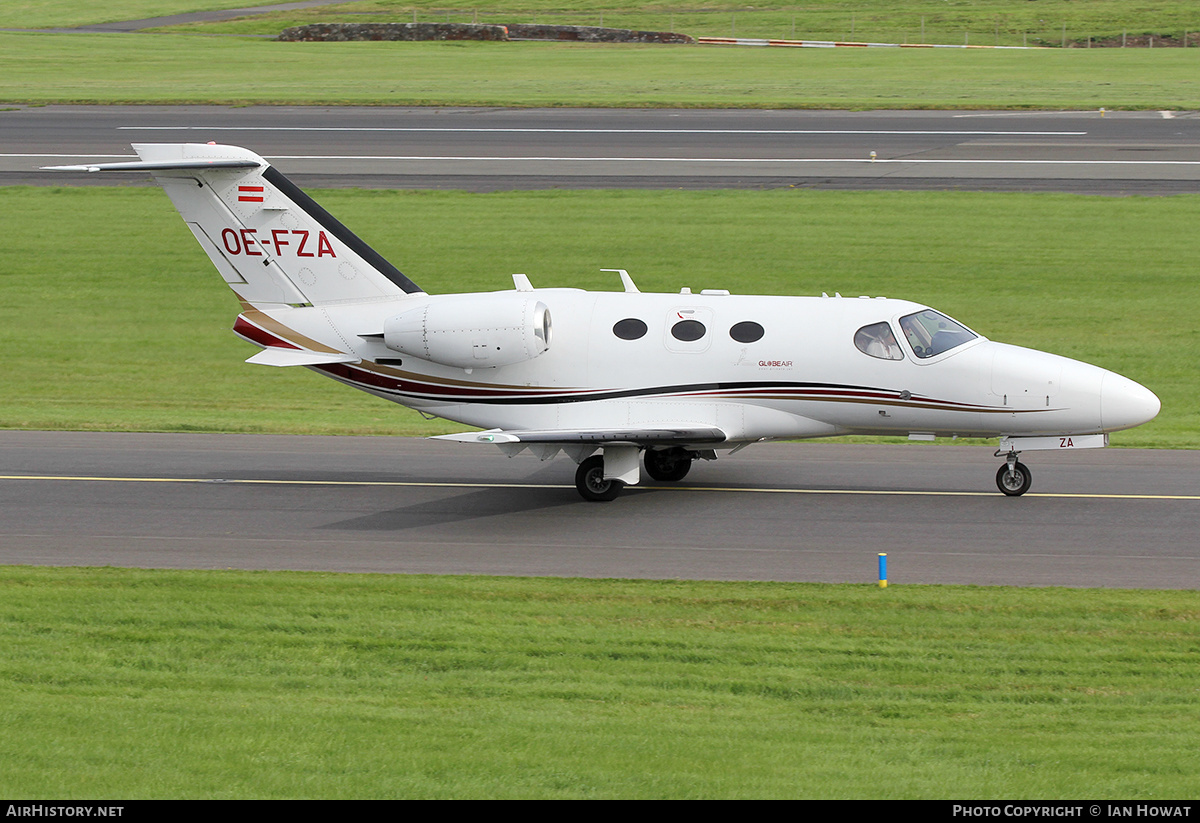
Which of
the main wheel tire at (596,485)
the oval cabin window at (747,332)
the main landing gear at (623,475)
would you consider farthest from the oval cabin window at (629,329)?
the main wheel tire at (596,485)

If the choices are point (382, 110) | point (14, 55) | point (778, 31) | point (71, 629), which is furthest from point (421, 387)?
point (778, 31)

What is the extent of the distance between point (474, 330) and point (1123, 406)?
883 cm

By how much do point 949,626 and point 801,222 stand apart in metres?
26.0

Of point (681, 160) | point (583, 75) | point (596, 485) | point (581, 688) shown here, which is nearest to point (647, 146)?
point (681, 160)

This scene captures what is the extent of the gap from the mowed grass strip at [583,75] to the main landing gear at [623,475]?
36.4m

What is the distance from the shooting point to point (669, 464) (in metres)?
21.3

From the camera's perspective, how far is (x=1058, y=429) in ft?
63.4

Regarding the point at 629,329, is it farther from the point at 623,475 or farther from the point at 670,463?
the point at 670,463

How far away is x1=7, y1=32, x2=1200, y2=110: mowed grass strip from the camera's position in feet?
187

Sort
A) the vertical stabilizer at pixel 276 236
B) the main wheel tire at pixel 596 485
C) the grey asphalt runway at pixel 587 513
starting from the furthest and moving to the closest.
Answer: the vertical stabilizer at pixel 276 236 → the main wheel tire at pixel 596 485 → the grey asphalt runway at pixel 587 513

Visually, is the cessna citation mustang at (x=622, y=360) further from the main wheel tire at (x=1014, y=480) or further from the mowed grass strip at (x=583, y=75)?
the mowed grass strip at (x=583, y=75)

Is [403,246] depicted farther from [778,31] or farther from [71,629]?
[778,31]

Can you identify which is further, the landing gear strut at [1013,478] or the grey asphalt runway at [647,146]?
the grey asphalt runway at [647,146]

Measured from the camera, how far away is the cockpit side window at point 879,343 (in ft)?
64.4
